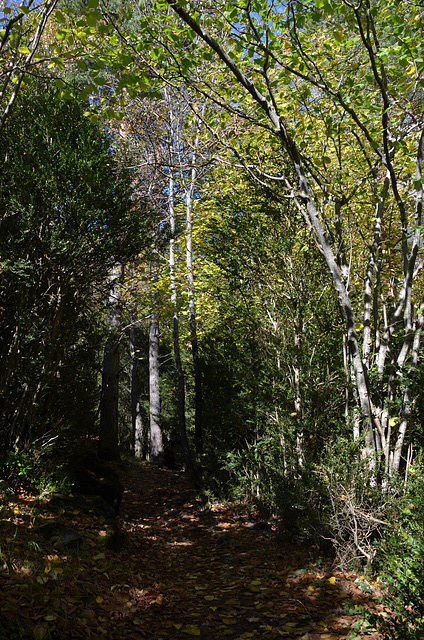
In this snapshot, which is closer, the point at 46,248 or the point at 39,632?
the point at 39,632

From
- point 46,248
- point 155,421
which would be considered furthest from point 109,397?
point 46,248

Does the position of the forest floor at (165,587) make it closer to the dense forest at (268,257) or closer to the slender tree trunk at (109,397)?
the dense forest at (268,257)

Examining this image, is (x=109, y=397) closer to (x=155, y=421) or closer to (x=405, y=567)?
(x=155, y=421)

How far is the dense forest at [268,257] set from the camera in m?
4.09

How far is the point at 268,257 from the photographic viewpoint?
6.12m

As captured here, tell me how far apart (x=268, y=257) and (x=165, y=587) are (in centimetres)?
421

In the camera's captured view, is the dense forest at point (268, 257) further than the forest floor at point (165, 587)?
Yes

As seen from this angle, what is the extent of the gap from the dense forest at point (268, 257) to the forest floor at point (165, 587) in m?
0.42

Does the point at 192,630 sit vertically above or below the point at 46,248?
below

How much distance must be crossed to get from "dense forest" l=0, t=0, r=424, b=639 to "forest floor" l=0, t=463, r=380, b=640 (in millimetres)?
420

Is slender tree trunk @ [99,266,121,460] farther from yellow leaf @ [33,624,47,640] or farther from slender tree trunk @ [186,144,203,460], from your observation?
yellow leaf @ [33,624,47,640]

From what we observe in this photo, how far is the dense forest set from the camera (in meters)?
4.09

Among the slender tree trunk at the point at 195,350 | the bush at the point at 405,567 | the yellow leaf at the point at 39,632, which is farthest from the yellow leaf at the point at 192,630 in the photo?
the slender tree trunk at the point at 195,350

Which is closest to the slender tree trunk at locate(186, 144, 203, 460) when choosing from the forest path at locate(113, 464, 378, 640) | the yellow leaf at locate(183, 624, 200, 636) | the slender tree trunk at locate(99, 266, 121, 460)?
the slender tree trunk at locate(99, 266, 121, 460)
